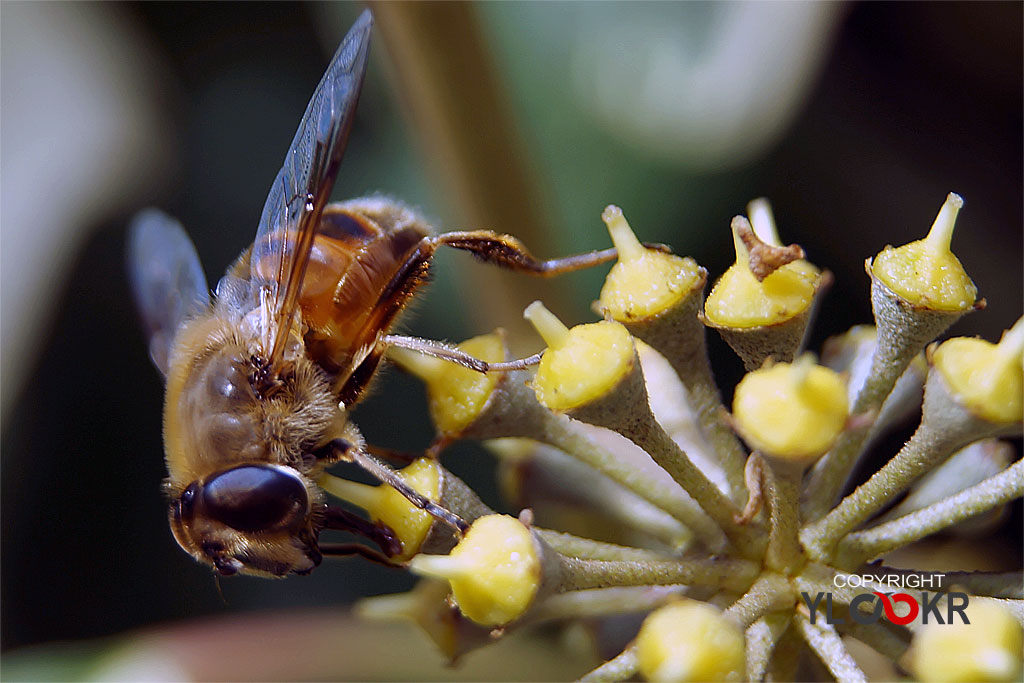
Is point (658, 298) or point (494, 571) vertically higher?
point (658, 298)

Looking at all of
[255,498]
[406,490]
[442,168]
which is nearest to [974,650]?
[406,490]

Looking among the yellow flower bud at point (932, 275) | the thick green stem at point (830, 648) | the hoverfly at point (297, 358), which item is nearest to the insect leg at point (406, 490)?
the hoverfly at point (297, 358)

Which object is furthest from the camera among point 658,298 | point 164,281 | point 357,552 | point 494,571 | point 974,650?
point 164,281

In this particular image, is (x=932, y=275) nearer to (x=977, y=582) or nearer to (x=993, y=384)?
(x=993, y=384)

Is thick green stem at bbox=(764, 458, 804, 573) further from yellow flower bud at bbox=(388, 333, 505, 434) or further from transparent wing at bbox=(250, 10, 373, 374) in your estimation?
transparent wing at bbox=(250, 10, 373, 374)

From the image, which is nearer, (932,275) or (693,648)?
(693,648)

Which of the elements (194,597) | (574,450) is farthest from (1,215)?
(574,450)
